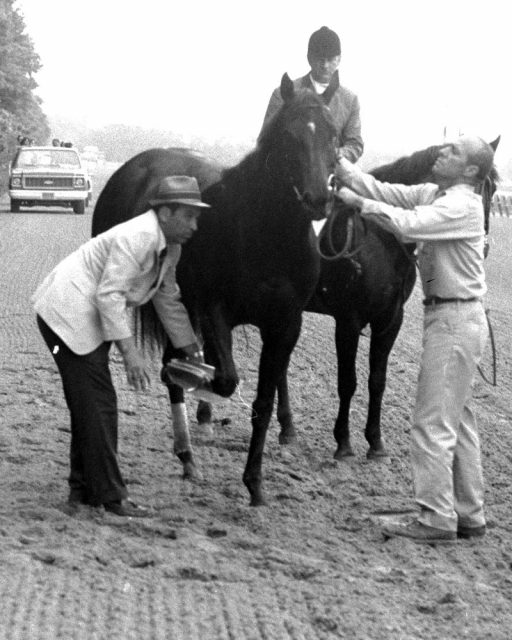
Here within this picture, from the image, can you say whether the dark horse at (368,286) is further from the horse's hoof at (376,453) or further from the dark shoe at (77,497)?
the dark shoe at (77,497)

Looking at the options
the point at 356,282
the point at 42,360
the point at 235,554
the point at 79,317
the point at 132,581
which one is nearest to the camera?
the point at 132,581

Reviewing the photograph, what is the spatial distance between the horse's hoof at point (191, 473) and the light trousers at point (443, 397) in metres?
1.59

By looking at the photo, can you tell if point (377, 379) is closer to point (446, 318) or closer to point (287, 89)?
point (446, 318)

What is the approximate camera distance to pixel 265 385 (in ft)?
22.5

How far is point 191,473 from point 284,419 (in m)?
1.24

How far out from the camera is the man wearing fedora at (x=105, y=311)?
5.92 meters

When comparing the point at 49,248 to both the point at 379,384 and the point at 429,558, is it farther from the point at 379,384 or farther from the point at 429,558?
the point at 429,558

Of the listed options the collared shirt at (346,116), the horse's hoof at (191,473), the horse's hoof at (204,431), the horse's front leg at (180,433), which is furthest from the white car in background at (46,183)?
the horse's hoof at (191,473)

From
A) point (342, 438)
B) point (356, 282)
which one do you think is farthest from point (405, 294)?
point (342, 438)

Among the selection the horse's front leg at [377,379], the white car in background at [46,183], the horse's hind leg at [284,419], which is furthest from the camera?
the white car in background at [46,183]

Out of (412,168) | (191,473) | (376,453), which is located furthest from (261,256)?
(376,453)

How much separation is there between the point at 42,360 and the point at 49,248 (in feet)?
36.5

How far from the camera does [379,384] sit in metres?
8.16

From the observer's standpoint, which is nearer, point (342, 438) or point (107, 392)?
point (107, 392)
